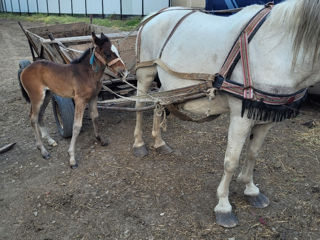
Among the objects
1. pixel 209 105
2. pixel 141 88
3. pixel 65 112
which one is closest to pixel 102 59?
pixel 141 88

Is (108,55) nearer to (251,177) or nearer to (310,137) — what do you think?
(251,177)

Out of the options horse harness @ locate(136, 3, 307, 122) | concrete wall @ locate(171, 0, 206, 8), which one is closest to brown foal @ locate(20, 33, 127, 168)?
horse harness @ locate(136, 3, 307, 122)

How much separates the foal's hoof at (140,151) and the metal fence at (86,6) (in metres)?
13.2

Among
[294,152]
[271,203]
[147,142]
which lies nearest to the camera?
[271,203]

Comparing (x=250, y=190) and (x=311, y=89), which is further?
(x=311, y=89)

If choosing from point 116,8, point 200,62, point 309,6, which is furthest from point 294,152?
point 116,8

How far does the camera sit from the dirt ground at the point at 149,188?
2889 mm

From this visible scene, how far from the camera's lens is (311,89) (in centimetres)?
550

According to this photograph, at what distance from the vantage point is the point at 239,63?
2.45 m

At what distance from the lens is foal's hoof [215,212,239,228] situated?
2.90m

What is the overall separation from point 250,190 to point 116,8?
703 inches

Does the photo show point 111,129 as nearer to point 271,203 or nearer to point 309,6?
point 271,203

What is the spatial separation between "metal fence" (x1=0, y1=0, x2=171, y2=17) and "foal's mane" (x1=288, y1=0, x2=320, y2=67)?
14578 mm

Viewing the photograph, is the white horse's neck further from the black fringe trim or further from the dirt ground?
the dirt ground
